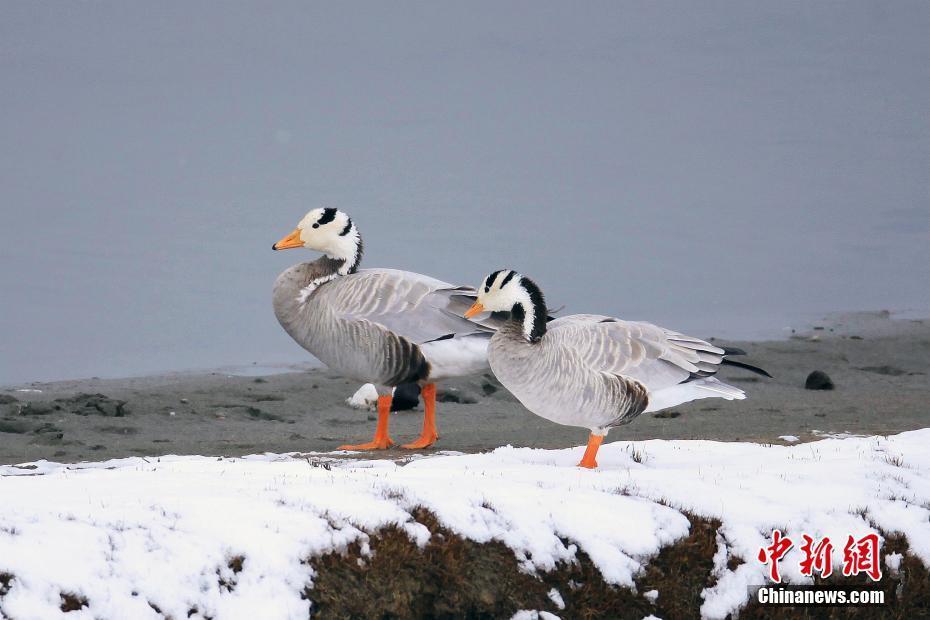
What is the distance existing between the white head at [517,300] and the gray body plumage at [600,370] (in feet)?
0.27

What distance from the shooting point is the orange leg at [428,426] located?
1152 centimetres

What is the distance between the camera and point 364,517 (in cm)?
665

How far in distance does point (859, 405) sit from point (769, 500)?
294 inches

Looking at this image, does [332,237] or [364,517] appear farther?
[332,237]

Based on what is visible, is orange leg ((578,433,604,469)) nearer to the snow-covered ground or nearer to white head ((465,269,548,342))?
the snow-covered ground

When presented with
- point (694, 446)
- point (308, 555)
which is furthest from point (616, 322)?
point (308, 555)

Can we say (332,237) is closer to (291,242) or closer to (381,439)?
(291,242)

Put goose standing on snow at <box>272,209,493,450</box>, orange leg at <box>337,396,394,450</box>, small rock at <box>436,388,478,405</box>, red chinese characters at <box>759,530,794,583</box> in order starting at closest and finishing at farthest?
red chinese characters at <box>759,530,794,583</box> → orange leg at <box>337,396,394,450</box> → goose standing on snow at <box>272,209,493,450</box> → small rock at <box>436,388,478,405</box>

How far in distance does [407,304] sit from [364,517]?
17.1 feet

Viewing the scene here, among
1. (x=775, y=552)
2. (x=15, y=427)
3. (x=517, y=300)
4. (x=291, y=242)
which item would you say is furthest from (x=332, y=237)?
(x=775, y=552)

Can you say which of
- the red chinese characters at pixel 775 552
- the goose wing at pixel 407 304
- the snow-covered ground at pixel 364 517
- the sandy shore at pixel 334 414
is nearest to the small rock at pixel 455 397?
the sandy shore at pixel 334 414

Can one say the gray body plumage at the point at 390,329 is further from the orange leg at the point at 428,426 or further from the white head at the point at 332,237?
the white head at the point at 332,237

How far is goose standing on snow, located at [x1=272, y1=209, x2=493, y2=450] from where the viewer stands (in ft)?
37.8

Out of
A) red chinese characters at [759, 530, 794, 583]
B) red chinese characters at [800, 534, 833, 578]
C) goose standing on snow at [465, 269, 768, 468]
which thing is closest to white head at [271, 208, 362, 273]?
goose standing on snow at [465, 269, 768, 468]
